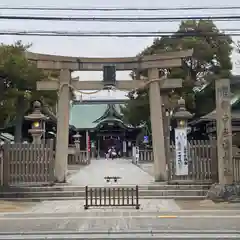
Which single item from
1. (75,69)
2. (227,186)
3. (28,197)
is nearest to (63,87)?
(75,69)

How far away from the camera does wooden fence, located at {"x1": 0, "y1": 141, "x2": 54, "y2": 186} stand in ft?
63.0

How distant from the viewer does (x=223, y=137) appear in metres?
17.6

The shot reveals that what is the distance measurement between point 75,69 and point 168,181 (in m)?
6.82

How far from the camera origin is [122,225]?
11.6 meters

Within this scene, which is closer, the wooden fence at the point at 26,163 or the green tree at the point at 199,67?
the wooden fence at the point at 26,163

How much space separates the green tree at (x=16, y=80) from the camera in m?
34.4

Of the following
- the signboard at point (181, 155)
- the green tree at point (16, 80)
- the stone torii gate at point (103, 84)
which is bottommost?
the signboard at point (181, 155)

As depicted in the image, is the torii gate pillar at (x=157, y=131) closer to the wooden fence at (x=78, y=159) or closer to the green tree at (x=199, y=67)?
the wooden fence at (x=78, y=159)

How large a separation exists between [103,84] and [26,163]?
17.6 feet

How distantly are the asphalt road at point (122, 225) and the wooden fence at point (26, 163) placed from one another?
5379mm

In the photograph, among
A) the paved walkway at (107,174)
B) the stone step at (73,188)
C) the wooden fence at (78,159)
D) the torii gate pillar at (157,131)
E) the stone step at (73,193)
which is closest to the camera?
the stone step at (73,193)

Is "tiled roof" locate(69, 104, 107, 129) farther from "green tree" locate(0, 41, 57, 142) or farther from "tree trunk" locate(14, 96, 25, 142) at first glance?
"green tree" locate(0, 41, 57, 142)

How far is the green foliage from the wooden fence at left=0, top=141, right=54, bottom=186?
581 inches

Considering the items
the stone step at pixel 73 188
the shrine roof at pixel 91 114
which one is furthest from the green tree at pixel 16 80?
the shrine roof at pixel 91 114
